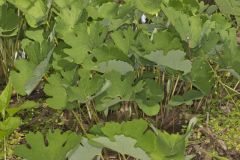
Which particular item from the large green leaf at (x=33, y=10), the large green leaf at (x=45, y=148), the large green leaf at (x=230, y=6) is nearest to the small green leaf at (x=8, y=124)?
the large green leaf at (x=45, y=148)

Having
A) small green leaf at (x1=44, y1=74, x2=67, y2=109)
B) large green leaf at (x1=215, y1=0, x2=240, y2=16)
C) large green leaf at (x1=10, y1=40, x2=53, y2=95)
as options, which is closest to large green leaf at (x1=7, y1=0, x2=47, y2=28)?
large green leaf at (x1=10, y1=40, x2=53, y2=95)

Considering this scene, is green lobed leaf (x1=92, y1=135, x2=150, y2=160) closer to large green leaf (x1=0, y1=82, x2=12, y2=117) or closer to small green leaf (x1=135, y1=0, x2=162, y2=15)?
large green leaf (x1=0, y1=82, x2=12, y2=117)

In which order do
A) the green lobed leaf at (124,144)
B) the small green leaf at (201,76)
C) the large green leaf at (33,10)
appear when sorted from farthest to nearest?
the large green leaf at (33,10)
the small green leaf at (201,76)
the green lobed leaf at (124,144)

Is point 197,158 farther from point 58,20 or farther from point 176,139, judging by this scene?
point 58,20

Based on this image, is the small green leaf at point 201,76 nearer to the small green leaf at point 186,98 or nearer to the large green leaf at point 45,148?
the small green leaf at point 186,98

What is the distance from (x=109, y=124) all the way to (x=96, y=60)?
0.36m

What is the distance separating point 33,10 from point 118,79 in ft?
1.13

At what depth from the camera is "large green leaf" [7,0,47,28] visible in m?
1.43

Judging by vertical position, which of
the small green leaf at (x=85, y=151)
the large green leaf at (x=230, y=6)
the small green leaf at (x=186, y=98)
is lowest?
the small green leaf at (x=186, y=98)

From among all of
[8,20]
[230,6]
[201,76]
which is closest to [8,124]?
[8,20]

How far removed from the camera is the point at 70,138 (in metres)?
1.11

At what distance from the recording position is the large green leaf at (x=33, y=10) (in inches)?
56.1

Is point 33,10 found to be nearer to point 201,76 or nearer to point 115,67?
point 115,67

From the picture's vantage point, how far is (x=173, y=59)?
124 cm
